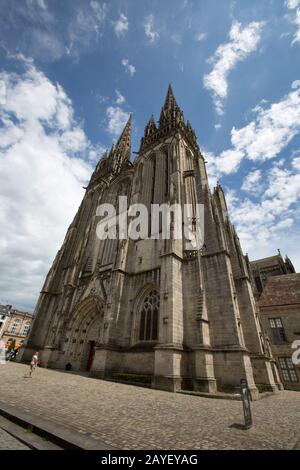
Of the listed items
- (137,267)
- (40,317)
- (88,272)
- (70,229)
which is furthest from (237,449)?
(70,229)

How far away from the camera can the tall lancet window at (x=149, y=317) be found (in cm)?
1451

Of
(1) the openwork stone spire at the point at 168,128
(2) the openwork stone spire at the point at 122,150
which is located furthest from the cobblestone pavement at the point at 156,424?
(2) the openwork stone spire at the point at 122,150

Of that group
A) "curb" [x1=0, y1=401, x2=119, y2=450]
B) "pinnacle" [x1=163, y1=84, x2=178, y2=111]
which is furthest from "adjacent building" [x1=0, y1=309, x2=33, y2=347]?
"curb" [x1=0, y1=401, x2=119, y2=450]

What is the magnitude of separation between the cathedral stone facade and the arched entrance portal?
Answer: 0.08 m

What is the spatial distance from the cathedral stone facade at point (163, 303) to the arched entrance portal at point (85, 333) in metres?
0.08

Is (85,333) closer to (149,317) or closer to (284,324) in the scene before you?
(149,317)

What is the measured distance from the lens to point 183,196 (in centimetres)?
1872

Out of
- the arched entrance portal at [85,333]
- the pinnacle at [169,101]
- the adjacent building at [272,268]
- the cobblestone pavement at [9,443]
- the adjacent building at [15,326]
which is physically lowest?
the cobblestone pavement at [9,443]

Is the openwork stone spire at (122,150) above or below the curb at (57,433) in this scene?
above

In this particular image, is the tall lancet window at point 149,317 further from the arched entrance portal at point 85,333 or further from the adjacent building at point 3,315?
the adjacent building at point 3,315

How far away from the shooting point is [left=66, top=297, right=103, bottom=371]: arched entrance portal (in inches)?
711

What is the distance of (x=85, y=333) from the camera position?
1908 centimetres
